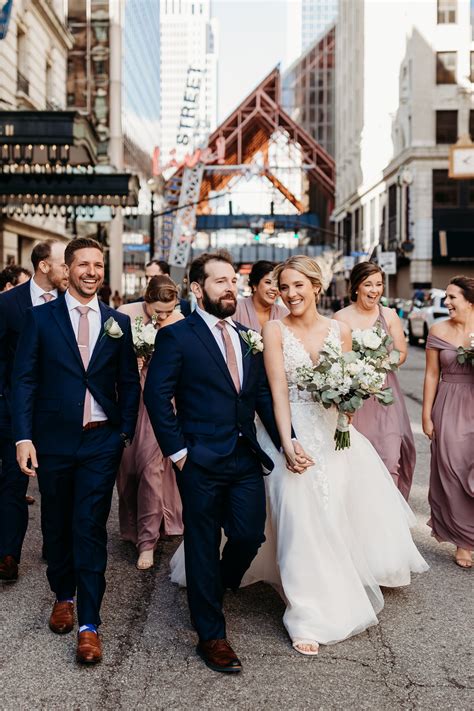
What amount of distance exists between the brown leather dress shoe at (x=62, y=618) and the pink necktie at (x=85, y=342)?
110 cm

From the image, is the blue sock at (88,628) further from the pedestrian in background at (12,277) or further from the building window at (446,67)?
the building window at (446,67)

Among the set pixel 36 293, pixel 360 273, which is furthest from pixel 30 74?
pixel 36 293

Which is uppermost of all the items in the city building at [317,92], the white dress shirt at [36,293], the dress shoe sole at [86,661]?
the city building at [317,92]

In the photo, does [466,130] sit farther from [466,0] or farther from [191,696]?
[191,696]

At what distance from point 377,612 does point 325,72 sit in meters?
121

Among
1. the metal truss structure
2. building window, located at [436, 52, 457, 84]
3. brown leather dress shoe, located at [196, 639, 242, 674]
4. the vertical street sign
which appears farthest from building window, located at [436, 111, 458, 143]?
brown leather dress shoe, located at [196, 639, 242, 674]

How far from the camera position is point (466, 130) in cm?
4959

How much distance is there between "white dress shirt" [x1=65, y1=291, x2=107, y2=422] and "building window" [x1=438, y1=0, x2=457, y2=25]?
166ft

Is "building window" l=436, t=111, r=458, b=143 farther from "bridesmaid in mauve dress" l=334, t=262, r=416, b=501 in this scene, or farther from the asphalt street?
the asphalt street

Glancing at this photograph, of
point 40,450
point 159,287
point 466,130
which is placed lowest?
point 40,450

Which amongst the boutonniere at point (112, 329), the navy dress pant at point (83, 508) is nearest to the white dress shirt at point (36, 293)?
the boutonniere at point (112, 329)

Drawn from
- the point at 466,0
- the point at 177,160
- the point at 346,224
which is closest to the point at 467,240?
the point at 466,0

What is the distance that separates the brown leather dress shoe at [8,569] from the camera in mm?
5617

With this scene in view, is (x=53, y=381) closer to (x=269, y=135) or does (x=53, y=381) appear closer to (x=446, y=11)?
(x=446, y=11)
